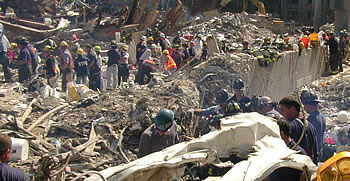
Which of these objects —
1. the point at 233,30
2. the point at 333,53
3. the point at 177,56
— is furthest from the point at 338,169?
the point at 233,30

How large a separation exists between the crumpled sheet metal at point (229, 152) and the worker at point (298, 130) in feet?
2.61

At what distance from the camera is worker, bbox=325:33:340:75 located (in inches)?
663

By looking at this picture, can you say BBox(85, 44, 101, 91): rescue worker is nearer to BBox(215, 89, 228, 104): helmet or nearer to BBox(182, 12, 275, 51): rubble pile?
BBox(215, 89, 228, 104): helmet

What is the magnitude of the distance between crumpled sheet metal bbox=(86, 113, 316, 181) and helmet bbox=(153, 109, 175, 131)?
1158mm

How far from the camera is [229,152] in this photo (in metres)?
4.45

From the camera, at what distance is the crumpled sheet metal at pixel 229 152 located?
3.77 metres

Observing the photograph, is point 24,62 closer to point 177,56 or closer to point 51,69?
point 51,69

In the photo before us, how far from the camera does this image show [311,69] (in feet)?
53.2

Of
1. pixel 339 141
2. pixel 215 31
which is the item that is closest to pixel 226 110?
pixel 339 141

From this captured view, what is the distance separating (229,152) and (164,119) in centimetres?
145

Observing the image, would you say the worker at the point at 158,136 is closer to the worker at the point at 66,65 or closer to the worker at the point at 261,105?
the worker at the point at 261,105

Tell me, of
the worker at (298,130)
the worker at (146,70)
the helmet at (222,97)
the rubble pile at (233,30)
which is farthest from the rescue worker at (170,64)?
the worker at (298,130)

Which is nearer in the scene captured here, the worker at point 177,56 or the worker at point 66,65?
the worker at point 66,65

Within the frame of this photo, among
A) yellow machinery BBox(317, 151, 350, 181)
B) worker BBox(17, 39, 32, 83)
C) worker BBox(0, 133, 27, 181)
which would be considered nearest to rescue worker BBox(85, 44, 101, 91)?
worker BBox(17, 39, 32, 83)
